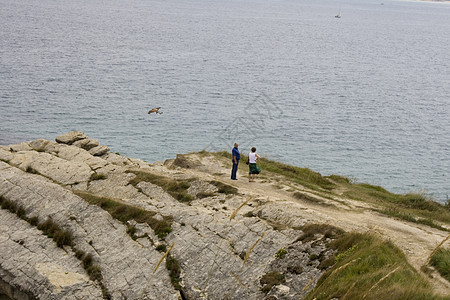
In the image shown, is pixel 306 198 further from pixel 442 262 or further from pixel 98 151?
pixel 98 151

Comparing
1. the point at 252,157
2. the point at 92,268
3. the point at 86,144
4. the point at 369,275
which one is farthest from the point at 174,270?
the point at 86,144

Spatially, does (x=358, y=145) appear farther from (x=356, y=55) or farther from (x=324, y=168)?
(x=356, y=55)

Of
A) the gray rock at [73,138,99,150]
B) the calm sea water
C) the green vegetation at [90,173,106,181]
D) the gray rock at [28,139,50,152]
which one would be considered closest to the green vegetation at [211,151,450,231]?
the green vegetation at [90,173,106,181]

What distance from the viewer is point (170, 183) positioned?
3066 cm

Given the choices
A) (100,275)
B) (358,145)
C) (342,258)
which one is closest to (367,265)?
(342,258)

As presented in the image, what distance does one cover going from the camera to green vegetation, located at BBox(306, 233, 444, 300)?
14.9 meters

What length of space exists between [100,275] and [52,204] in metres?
8.27

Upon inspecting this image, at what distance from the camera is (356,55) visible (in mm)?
143375

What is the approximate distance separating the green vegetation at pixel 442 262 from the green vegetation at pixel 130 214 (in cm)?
1315

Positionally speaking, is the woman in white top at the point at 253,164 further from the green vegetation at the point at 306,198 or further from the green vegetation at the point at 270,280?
the green vegetation at the point at 270,280

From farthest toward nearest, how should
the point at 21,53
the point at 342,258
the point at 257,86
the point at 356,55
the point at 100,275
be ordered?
the point at 356,55 → the point at 21,53 → the point at 257,86 → the point at 100,275 → the point at 342,258

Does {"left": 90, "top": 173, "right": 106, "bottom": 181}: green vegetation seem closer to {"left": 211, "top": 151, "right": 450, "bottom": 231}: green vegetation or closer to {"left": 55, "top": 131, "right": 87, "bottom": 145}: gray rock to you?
{"left": 211, "top": 151, "right": 450, "bottom": 231}: green vegetation

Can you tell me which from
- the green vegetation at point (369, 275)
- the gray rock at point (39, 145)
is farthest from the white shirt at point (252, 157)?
the gray rock at point (39, 145)

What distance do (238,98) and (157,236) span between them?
66.2 meters
